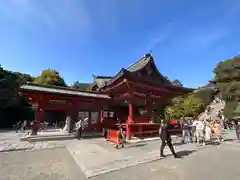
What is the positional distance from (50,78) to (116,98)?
2918 cm

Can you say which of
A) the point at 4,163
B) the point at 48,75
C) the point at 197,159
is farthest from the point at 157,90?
the point at 48,75

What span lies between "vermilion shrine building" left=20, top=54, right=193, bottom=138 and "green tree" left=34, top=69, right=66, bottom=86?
83.0 feet

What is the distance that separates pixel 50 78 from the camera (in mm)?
41156

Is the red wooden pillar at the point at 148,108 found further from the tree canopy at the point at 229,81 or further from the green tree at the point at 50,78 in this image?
the green tree at the point at 50,78

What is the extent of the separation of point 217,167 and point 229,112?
1268 inches

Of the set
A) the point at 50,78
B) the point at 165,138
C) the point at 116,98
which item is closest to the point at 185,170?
the point at 165,138

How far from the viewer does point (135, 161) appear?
24.5 ft

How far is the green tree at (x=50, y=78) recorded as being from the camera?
134 feet

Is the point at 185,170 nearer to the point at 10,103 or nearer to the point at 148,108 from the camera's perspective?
the point at 148,108

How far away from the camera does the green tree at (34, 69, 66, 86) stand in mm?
40713

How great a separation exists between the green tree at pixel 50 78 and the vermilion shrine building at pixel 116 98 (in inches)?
996

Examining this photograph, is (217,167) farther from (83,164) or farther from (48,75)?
(48,75)

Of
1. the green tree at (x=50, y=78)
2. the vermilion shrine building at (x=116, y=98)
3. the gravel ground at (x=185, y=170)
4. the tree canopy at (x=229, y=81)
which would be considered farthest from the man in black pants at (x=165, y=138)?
the green tree at (x=50, y=78)

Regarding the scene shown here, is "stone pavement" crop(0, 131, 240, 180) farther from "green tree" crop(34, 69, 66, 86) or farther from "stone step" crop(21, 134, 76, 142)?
"green tree" crop(34, 69, 66, 86)
